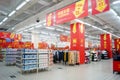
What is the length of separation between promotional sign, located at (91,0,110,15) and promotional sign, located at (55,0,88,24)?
1.32 ft

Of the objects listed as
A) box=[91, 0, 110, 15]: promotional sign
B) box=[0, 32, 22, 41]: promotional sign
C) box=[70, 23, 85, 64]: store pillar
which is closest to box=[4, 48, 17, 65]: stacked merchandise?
box=[0, 32, 22, 41]: promotional sign

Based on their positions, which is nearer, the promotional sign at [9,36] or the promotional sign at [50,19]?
A: the promotional sign at [50,19]

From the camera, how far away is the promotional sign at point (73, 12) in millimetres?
6133

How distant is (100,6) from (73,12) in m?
1.60

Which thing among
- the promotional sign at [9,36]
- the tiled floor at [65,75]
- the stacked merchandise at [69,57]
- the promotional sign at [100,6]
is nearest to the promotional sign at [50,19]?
the tiled floor at [65,75]

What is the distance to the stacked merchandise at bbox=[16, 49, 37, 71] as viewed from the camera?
734 centimetres

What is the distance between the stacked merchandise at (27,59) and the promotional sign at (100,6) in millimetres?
4251

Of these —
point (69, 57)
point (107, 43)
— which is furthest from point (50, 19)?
point (107, 43)

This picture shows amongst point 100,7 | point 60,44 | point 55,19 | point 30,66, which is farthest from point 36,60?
point 60,44

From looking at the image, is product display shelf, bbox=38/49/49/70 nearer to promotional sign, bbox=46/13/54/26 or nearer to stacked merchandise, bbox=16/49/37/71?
stacked merchandise, bbox=16/49/37/71

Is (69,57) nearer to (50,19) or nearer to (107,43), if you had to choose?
(50,19)

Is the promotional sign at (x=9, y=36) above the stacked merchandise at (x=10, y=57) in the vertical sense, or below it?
above

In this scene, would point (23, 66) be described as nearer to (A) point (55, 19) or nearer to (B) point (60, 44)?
(A) point (55, 19)

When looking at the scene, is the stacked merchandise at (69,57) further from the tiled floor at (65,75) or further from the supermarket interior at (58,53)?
the tiled floor at (65,75)
